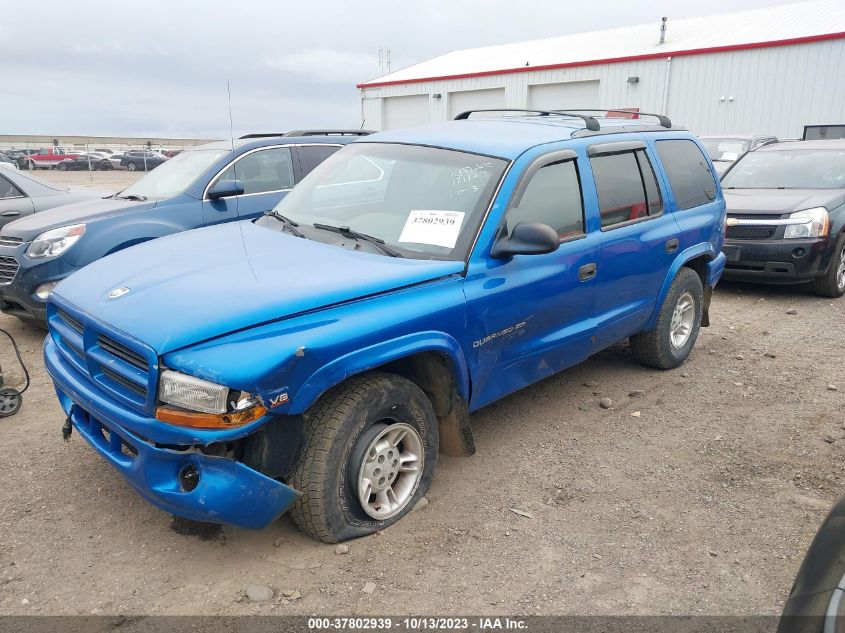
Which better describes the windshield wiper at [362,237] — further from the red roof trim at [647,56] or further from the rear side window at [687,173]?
the red roof trim at [647,56]

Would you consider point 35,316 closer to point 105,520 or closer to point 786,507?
point 105,520

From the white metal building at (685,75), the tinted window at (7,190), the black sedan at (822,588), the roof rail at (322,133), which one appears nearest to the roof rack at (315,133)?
the roof rail at (322,133)

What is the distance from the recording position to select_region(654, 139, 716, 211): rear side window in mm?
5023

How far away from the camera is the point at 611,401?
4.84 m

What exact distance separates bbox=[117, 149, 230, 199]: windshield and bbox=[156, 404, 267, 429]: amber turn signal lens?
436 cm

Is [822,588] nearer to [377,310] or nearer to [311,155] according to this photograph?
[377,310]

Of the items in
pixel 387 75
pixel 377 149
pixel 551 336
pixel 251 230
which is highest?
pixel 387 75

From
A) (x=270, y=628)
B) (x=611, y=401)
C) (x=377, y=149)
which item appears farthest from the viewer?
(x=611, y=401)

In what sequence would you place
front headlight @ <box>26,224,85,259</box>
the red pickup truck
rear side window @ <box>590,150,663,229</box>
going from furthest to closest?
1. the red pickup truck
2. front headlight @ <box>26,224,85,259</box>
3. rear side window @ <box>590,150,663,229</box>

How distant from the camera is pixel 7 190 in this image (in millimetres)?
7770

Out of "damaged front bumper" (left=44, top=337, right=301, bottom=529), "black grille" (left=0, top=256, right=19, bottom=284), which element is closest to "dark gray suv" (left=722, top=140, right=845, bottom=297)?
"damaged front bumper" (left=44, top=337, right=301, bottom=529)

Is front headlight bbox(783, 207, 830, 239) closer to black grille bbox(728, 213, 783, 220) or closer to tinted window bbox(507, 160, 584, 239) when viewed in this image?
black grille bbox(728, 213, 783, 220)

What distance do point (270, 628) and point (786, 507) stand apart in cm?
266

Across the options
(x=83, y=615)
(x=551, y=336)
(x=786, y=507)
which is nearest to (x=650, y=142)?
(x=551, y=336)
